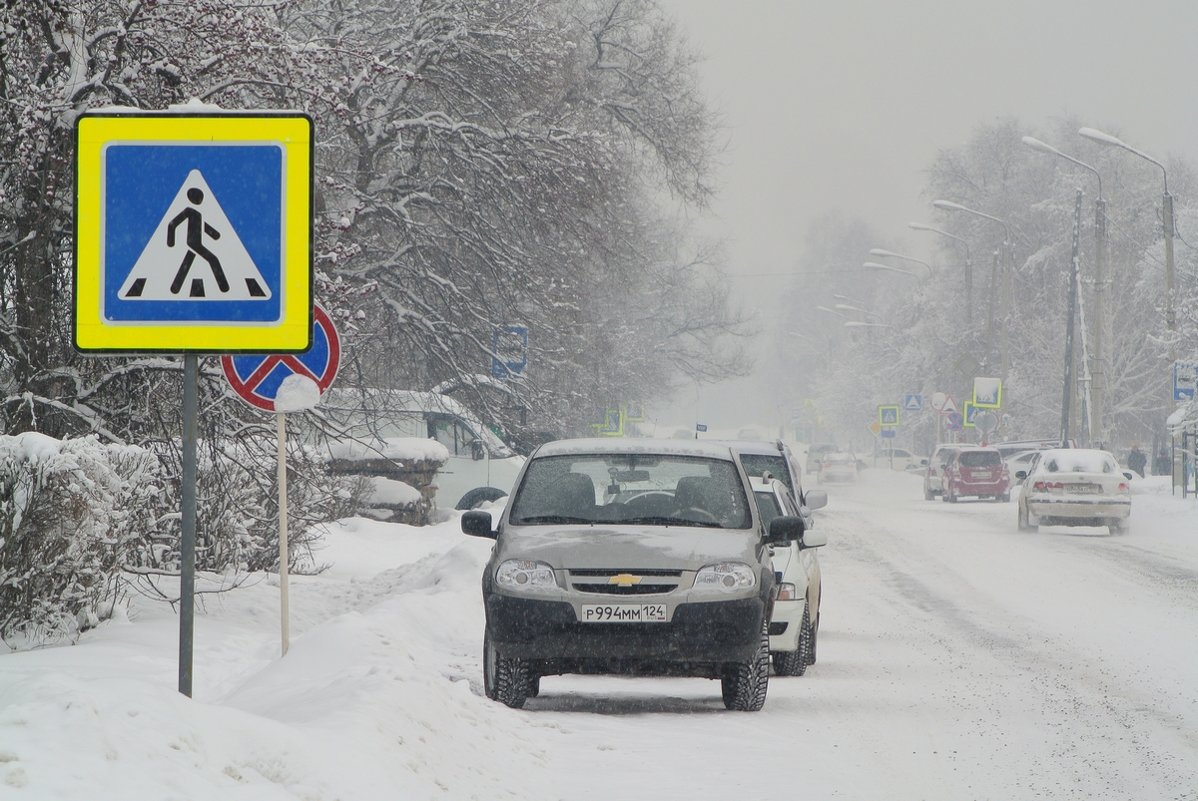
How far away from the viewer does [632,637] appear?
1041 centimetres

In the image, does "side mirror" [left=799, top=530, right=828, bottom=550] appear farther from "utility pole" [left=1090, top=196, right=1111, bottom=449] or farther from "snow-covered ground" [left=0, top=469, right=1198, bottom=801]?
"utility pole" [left=1090, top=196, right=1111, bottom=449]

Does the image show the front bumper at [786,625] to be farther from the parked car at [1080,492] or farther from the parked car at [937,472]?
the parked car at [937,472]

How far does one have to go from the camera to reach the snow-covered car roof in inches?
458

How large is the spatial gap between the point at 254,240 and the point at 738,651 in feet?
17.1

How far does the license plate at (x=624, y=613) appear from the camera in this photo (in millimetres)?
10414

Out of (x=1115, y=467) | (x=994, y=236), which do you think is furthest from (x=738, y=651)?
(x=994, y=236)

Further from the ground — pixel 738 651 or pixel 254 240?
pixel 254 240

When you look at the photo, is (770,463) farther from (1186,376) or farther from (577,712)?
(1186,376)

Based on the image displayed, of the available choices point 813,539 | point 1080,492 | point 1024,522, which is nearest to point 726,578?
point 813,539

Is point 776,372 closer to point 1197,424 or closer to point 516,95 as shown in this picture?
point 1197,424

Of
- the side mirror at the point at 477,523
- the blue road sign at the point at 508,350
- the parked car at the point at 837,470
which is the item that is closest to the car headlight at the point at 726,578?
the side mirror at the point at 477,523

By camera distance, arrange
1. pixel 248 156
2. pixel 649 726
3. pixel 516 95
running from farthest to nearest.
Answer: pixel 516 95
pixel 649 726
pixel 248 156

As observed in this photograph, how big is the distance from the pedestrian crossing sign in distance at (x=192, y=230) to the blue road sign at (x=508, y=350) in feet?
57.2

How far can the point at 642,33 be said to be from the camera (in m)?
35.1
